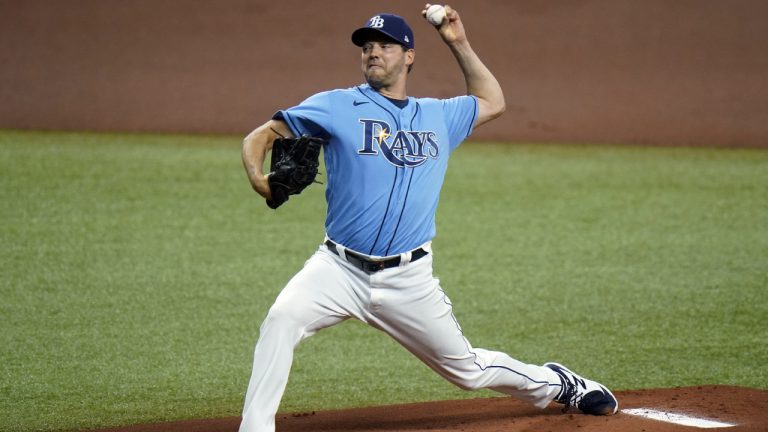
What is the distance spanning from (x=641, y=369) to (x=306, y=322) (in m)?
2.49

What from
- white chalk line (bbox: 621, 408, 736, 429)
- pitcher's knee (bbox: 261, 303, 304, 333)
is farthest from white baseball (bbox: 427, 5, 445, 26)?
white chalk line (bbox: 621, 408, 736, 429)

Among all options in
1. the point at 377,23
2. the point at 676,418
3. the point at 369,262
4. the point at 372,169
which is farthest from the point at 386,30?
the point at 676,418

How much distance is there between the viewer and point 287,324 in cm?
379

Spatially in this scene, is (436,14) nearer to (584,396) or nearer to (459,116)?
(459,116)

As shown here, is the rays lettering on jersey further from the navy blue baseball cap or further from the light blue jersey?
the navy blue baseball cap

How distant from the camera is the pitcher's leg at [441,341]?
3.99m

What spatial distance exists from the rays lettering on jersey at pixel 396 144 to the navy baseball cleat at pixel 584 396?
1.14m

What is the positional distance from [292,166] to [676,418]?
197 centimetres

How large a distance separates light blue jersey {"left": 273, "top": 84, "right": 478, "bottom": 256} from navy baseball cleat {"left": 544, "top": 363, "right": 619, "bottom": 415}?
0.92 metres

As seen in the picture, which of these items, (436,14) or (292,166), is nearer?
(292,166)

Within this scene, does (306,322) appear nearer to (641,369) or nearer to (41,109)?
(641,369)

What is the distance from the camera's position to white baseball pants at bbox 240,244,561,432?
12.2 ft

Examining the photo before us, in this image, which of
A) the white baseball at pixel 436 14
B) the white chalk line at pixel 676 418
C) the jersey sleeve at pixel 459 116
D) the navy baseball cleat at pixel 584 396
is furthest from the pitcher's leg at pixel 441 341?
the white baseball at pixel 436 14

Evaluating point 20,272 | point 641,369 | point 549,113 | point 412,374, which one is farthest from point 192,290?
point 549,113
